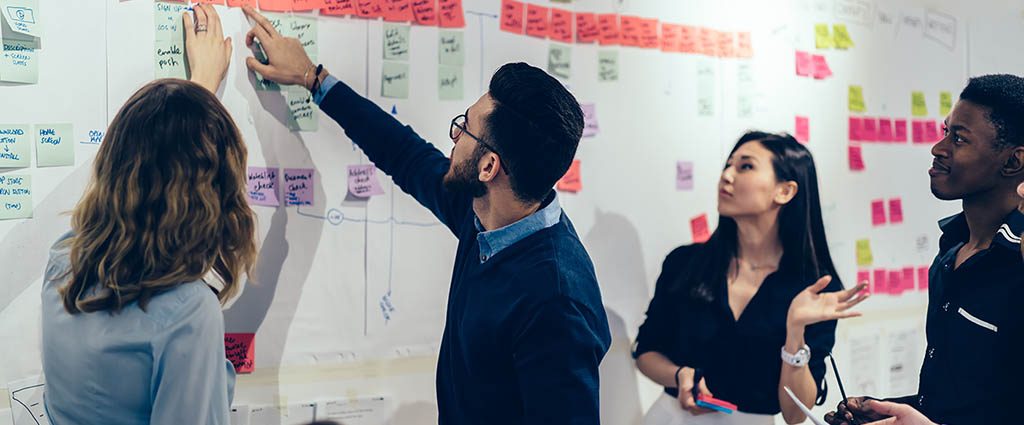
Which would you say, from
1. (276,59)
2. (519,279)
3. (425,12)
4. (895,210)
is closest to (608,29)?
(425,12)

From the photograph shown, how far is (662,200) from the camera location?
2.55 meters

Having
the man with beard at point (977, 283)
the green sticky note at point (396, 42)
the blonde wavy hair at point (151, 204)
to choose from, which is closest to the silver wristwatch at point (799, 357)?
the man with beard at point (977, 283)

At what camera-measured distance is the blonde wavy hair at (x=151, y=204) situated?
4.48 ft

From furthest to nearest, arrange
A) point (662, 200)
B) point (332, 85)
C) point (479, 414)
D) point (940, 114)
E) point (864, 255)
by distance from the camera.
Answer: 1. point (940, 114)
2. point (864, 255)
3. point (662, 200)
4. point (332, 85)
5. point (479, 414)

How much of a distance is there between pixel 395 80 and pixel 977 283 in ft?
4.39

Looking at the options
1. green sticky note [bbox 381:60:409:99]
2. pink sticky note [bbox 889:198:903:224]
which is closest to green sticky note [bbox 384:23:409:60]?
green sticky note [bbox 381:60:409:99]

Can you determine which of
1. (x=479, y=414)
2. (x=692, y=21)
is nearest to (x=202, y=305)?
(x=479, y=414)

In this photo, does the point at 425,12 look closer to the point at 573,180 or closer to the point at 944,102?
the point at 573,180

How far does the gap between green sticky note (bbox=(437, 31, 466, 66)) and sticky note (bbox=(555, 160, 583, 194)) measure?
420mm

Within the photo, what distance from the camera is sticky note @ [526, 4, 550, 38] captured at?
228 centimetres

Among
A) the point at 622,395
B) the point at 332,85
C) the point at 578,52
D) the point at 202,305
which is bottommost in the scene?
the point at 622,395

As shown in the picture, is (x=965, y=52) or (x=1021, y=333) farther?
(x=965, y=52)

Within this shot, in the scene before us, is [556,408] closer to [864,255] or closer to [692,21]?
[692,21]

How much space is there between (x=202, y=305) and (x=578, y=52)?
1294 millimetres
